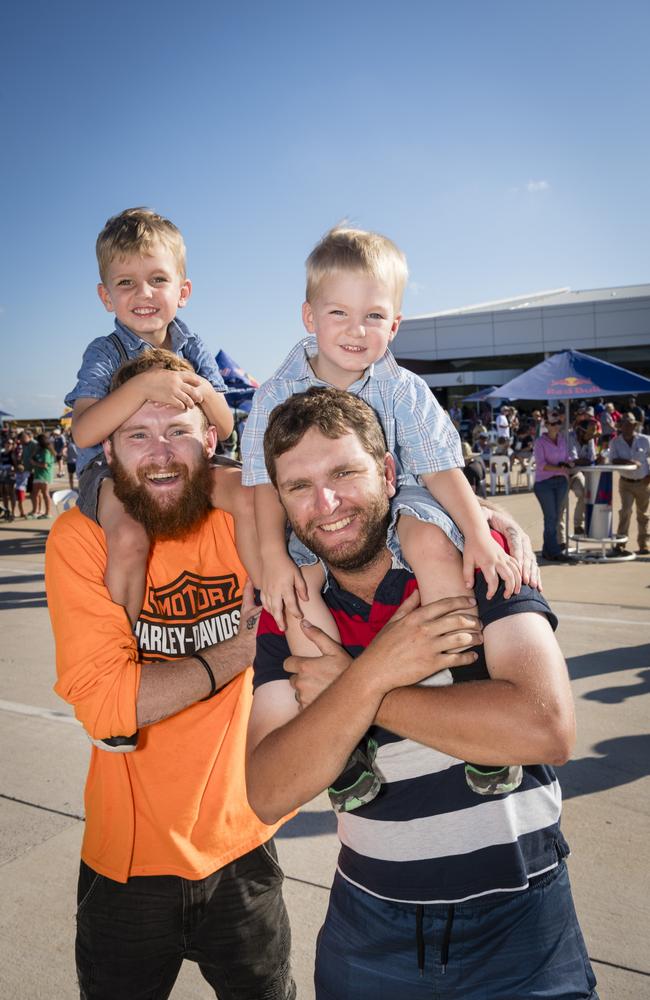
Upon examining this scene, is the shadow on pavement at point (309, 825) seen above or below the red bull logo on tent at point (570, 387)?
below

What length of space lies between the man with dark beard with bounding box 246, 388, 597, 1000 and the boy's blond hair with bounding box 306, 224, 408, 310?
3.70 feet

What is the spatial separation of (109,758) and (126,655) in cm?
39

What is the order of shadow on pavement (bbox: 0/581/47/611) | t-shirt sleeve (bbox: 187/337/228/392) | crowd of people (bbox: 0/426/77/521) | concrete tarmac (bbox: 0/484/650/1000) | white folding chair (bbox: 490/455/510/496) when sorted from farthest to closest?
1. white folding chair (bbox: 490/455/510/496)
2. crowd of people (bbox: 0/426/77/521)
3. shadow on pavement (bbox: 0/581/47/611)
4. t-shirt sleeve (bbox: 187/337/228/392)
5. concrete tarmac (bbox: 0/484/650/1000)

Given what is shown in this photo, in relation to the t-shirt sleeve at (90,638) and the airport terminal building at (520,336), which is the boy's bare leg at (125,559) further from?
the airport terminal building at (520,336)

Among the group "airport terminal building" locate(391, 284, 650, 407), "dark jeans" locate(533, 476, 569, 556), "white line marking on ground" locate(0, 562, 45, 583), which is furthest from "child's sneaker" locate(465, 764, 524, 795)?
"airport terminal building" locate(391, 284, 650, 407)

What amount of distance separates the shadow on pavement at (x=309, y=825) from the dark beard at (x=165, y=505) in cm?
216

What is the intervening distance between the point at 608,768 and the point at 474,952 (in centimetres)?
283

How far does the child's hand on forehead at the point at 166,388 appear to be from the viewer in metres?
2.31

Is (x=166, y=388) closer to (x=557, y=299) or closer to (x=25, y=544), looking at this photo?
(x=25, y=544)

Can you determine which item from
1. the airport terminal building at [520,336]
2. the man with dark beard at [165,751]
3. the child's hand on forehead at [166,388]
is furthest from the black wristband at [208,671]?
the airport terminal building at [520,336]

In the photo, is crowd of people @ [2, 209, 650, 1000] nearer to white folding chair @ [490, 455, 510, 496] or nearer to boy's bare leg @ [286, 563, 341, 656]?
boy's bare leg @ [286, 563, 341, 656]

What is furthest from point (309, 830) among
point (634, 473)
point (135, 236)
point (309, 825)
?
point (634, 473)

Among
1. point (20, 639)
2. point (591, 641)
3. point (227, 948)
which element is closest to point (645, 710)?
point (591, 641)

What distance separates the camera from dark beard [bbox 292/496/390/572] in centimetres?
197
